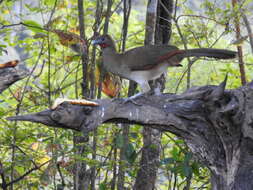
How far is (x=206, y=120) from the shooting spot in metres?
2.85

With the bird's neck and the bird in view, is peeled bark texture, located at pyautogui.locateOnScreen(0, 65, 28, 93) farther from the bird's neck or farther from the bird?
the bird's neck

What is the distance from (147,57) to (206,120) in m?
0.73

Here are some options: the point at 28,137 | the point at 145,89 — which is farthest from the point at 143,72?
the point at 28,137

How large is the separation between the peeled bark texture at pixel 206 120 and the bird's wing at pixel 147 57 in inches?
13.1

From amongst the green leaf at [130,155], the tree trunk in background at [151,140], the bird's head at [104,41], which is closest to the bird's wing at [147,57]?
the bird's head at [104,41]

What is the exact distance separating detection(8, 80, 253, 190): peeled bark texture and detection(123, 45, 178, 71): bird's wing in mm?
332

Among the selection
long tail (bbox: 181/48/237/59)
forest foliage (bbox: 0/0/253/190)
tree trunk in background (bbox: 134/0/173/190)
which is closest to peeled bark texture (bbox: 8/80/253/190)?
long tail (bbox: 181/48/237/59)

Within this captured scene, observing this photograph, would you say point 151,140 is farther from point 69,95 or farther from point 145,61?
point 69,95

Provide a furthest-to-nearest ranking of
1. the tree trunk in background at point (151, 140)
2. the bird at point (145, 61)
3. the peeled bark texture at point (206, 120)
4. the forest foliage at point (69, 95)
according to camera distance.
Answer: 1. the tree trunk in background at point (151, 140)
2. the forest foliage at point (69, 95)
3. the bird at point (145, 61)
4. the peeled bark texture at point (206, 120)

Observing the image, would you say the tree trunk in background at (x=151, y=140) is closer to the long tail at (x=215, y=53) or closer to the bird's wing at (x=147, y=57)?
the bird's wing at (x=147, y=57)

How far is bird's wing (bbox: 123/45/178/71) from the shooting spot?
123 inches

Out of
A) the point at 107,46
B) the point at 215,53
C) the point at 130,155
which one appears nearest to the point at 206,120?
the point at 215,53

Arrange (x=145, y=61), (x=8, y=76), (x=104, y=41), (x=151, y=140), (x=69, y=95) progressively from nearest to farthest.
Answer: (x=8, y=76) < (x=145, y=61) < (x=104, y=41) < (x=151, y=140) < (x=69, y=95)

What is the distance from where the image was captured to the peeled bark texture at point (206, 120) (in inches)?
104
